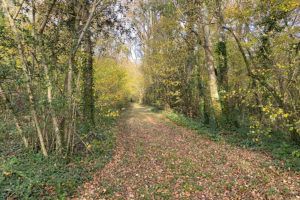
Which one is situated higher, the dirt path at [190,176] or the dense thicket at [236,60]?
the dense thicket at [236,60]

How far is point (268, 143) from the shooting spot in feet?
31.6

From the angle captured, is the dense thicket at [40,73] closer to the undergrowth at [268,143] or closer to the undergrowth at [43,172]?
the undergrowth at [43,172]

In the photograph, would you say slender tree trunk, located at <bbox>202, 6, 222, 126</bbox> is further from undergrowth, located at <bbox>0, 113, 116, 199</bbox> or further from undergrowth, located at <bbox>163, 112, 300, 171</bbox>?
undergrowth, located at <bbox>0, 113, 116, 199</bbox>

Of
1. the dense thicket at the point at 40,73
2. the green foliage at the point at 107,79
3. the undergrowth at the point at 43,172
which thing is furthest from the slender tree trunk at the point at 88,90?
the green foliage at the point at 107,79

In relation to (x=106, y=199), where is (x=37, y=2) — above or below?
above

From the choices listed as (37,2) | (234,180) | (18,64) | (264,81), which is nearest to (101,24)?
(37,2)

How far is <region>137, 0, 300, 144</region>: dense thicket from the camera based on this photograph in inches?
325

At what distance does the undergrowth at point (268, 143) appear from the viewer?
7.41 metres

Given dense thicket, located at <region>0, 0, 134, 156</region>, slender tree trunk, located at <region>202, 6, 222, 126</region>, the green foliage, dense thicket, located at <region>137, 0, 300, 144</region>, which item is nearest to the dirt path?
dense thicket, located at <region>137, 0, 300, 144</region>

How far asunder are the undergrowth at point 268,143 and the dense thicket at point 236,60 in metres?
0.43

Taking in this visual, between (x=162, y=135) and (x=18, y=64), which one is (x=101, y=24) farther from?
(x=162, y=135)

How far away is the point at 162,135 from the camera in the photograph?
12.7m

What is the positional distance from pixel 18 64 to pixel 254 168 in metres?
8.09

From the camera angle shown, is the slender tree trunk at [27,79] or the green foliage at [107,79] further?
the green foliage at [107,79]
